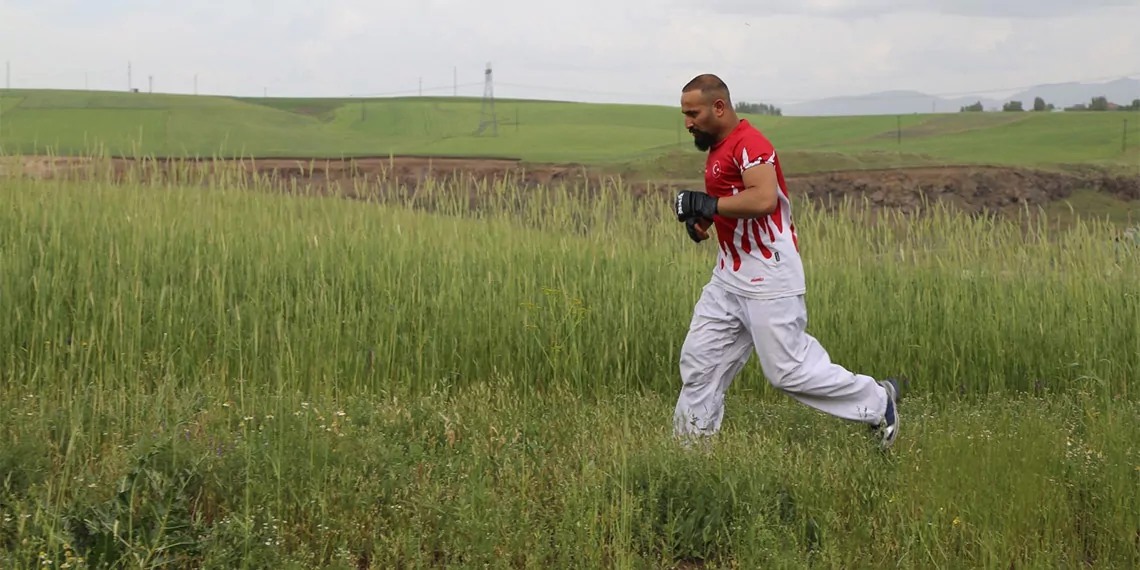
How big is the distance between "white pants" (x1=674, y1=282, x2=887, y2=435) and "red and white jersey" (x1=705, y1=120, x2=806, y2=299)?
0.07 meters

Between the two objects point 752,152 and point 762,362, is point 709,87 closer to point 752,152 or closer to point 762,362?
point 752,152

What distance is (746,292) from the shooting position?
485 centimetres

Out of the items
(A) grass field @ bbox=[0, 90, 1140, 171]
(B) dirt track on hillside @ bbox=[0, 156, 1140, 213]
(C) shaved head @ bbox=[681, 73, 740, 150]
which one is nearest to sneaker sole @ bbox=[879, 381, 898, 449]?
(C) shaved head @ bbox=[681, 73, 740, 150]

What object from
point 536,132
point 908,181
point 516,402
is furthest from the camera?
point 536,132

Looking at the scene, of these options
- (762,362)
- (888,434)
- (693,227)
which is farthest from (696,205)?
(888,434)

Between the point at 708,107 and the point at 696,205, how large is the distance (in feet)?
1.65

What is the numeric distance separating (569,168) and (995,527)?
25036 mm

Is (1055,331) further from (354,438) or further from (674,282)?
(354,438)

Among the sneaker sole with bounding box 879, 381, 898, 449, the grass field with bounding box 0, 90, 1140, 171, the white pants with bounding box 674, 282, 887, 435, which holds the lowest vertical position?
the sneaker sole with bounding box 879, 381, 898, 449

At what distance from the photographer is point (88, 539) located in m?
3.79

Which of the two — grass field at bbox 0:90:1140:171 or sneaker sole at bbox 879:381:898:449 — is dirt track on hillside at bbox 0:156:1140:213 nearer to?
grass field at bbox 0:90:1140:171

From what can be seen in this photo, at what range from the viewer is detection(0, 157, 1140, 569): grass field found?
155 inches

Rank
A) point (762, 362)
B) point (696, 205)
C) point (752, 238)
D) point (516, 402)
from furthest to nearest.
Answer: point (516, 402) → point (762, 362) → point (752, 238) → point (696, 205)

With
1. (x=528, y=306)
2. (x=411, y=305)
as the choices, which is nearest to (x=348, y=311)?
(x=411, y=305)
